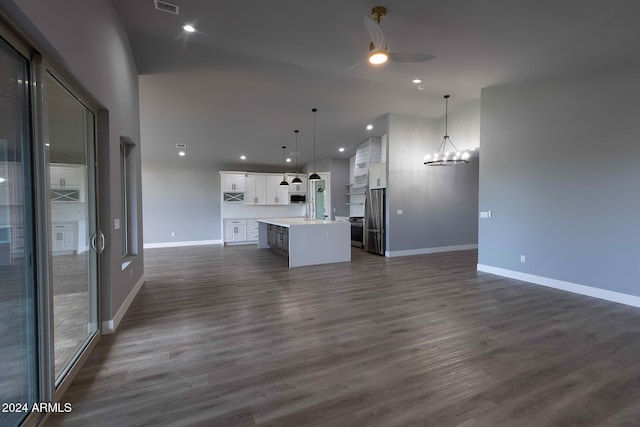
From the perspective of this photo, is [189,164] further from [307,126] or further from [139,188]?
[139,188]

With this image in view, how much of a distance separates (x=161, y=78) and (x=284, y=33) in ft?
8.41

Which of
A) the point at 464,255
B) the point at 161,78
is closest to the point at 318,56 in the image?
the point at 161,78

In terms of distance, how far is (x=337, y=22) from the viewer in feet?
11.2

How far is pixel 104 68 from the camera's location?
2865 millimetres

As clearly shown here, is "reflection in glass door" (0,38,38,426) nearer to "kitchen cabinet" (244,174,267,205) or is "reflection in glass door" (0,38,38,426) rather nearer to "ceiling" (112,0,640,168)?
"ceiling" (112,0,640,168)

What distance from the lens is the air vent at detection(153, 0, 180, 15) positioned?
124 inches

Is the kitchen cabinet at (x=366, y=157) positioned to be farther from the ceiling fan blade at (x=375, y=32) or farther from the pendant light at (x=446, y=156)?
the ceiling fan blade at (x=375, y=32)

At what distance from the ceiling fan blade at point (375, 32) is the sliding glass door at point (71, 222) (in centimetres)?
262

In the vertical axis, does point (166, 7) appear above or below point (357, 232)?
above

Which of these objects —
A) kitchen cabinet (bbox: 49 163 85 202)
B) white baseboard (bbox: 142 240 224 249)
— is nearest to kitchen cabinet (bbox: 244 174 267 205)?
white baseboard (bbox: 142 240 224 249)

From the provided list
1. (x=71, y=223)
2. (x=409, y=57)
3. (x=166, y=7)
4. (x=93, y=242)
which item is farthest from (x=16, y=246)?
(x=409, y=57)

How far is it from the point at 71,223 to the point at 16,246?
0.88 m

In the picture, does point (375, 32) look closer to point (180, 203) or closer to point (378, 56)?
point (378, 56)

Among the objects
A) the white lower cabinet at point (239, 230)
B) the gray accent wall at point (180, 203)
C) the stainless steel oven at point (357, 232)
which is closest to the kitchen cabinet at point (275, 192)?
the white lower cabinet at point (239, 230)
